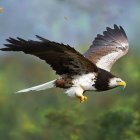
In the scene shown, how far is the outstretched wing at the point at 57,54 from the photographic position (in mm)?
5910

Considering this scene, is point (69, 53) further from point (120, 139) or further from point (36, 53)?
point (120, 139)

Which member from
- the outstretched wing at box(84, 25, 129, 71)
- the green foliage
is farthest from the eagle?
the green foliage

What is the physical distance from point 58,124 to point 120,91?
160cm

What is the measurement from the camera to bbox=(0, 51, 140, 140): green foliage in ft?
41.5

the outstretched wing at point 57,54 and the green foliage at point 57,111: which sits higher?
the green foliage at point 57,111

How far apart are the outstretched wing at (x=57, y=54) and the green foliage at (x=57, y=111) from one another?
6.12 m

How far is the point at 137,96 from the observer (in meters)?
14.0

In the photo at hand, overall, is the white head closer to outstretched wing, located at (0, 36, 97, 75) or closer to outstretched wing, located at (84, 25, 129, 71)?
outstretched wing, located at (0, 36, 97, 75)

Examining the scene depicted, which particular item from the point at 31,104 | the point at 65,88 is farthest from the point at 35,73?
the point at 65,88

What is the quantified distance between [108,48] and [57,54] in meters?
1.21

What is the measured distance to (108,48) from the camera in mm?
7180

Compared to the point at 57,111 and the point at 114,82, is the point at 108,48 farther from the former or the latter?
the point at 57,111

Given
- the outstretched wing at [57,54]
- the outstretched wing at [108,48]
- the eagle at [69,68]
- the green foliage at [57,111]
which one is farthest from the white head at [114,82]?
the green foliage at [57,111]

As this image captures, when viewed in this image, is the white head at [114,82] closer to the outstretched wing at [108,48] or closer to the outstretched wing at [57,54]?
the outstretched wing at [57,54]
